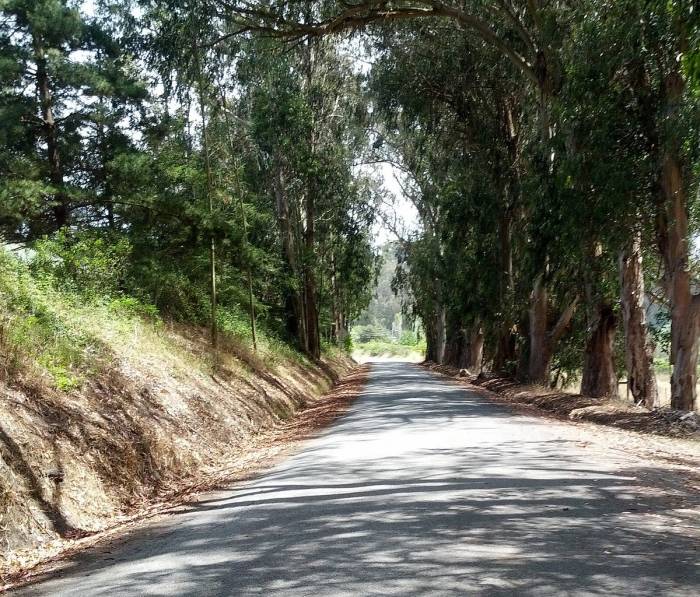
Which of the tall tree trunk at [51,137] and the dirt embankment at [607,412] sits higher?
the tall tree trunk at [51,137]

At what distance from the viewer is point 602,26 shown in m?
14.3

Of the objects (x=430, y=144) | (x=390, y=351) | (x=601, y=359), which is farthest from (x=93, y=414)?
(x=390, y=351)

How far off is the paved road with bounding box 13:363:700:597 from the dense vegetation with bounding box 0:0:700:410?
4428 millimetres

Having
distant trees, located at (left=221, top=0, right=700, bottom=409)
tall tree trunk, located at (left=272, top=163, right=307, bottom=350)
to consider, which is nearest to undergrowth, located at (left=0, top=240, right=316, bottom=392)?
distant trees, located at (left=221, top=0, right=700, bottom=409)

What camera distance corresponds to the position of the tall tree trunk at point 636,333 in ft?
55.9

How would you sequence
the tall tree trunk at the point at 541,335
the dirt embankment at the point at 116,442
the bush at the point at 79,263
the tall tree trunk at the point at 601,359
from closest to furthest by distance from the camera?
the dirt embankment at the point at 116,442 → the bush at the point at 79,263 → the tall tree trunk at the point at 601,359 → the tall tree trunk at the point at 541,335

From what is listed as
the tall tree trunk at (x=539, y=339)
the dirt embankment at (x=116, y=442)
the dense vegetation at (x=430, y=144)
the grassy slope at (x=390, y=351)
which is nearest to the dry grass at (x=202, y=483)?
the dirt embankment at (x=116, y=442)

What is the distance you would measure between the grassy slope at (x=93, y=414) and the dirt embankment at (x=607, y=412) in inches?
286

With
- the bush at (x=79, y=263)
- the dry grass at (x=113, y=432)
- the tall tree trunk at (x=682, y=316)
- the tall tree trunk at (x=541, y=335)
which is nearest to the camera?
the dry grass at (x=113, y=432)

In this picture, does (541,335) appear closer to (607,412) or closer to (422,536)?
(607,412)

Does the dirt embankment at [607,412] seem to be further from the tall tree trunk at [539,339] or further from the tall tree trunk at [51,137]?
the tall tree trunk at [51,137]

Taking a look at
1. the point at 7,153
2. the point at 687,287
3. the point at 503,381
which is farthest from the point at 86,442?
the point at 503,381

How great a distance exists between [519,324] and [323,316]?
75.3 feet

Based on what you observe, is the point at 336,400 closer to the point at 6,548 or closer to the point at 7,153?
the point at 7,153
